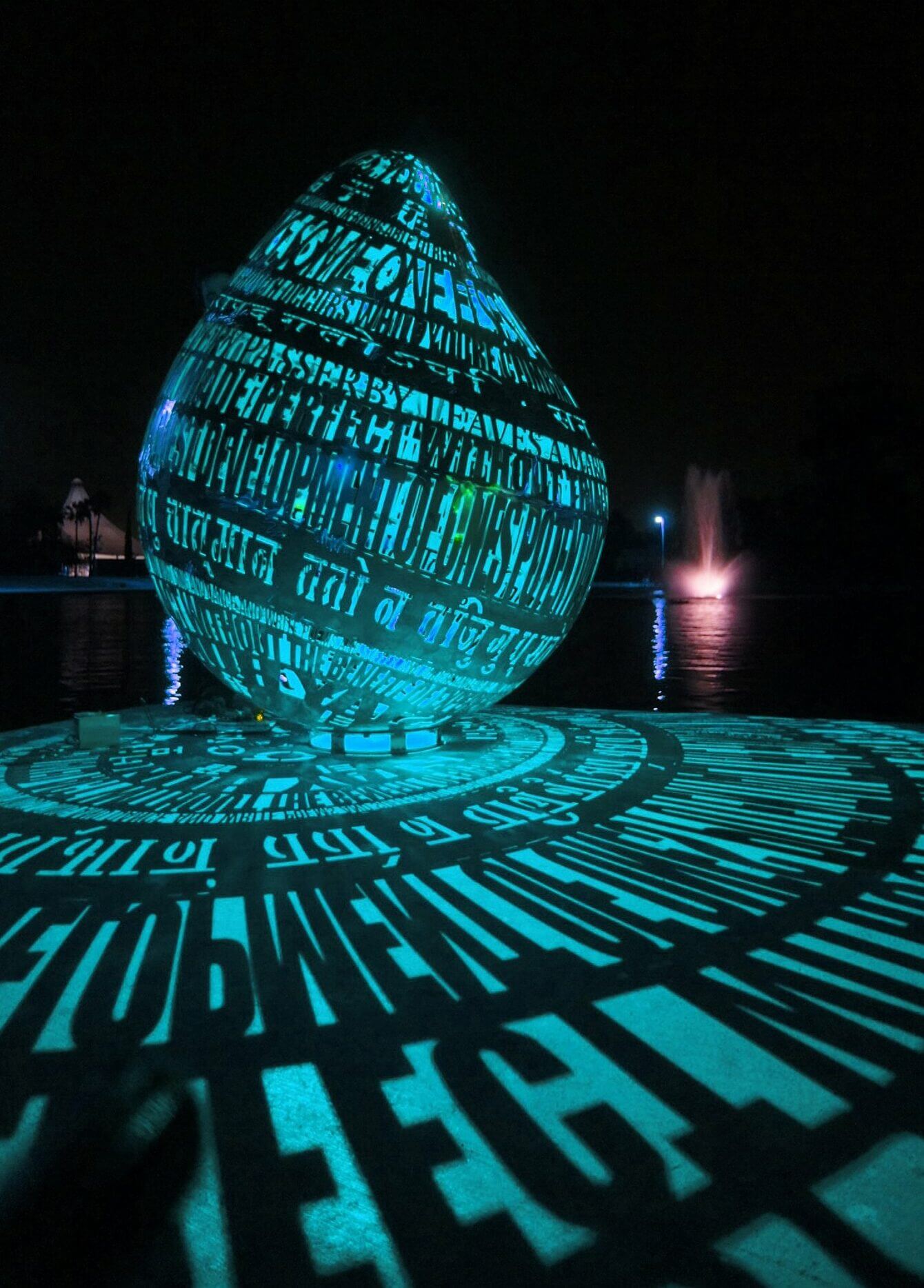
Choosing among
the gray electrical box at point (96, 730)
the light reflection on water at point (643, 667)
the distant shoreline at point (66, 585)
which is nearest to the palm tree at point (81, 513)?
the distant shoreline at point (66, 585)

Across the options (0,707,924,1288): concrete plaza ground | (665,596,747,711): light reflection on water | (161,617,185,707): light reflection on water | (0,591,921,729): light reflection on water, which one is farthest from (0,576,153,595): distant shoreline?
(0,707,924,1288): concrete plaza ground

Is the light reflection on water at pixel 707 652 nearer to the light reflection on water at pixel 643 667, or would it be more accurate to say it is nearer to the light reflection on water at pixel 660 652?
the light reflection on water at pixel 643 667

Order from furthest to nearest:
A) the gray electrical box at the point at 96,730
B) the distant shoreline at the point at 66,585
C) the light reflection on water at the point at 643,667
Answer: the distant shoreline at the point at 66,585, the light reflection on water at the point at 643,667, the gray electrical box at the point at 96,730

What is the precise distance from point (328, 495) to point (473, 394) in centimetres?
139

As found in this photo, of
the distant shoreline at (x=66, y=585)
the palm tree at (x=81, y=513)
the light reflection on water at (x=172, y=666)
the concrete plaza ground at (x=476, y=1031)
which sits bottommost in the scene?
the concrete plaza ground at (x=476, y=1031)

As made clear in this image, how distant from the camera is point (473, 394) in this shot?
689 cm

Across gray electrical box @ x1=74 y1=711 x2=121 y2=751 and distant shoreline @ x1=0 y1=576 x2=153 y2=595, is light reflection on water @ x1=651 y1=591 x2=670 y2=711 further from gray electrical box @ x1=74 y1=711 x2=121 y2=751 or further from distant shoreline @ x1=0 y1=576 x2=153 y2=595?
distant shoreline @ x1=0 y1=576 x2=153 y2=595

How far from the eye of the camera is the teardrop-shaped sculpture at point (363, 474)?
6.64m

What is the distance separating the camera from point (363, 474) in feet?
21.6

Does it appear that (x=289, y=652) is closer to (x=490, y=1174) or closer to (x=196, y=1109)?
(x=196, y=1109)

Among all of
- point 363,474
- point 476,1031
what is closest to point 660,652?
point 363,474

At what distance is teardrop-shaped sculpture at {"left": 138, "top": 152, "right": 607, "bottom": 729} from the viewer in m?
6.64

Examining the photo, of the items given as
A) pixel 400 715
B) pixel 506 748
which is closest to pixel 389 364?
pixel 400 715

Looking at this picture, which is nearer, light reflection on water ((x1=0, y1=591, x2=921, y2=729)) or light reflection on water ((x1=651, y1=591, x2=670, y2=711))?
light reflection on water ((x1=0, y1=591, x2=921, y2=729))
